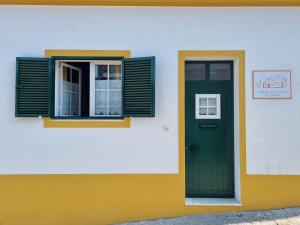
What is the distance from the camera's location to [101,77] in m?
5.71

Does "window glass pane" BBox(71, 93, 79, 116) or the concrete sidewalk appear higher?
"window glass pane" BBox(71, 93, 79, 116)

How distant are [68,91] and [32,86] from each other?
698 millimetres

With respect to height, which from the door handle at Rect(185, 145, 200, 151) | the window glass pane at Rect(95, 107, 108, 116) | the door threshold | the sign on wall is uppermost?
the sign on wall

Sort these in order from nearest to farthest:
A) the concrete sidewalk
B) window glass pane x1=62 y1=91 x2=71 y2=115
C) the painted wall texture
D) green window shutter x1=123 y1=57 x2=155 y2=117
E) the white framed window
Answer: the concrete sidewalk → green window shutter x1=123 y1=57 x2=155 y2=117 → the painted wall texture → the white framed window → window glass pane x1=62 y1=91 x2=71 y2=115

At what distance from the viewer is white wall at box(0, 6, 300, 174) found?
543 centimetres

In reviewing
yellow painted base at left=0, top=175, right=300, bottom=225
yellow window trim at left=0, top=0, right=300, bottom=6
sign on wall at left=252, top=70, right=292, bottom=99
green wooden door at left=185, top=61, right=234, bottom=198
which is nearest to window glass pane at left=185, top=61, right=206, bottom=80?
green wooden door at left=185, top=61, right=234, bottom=198

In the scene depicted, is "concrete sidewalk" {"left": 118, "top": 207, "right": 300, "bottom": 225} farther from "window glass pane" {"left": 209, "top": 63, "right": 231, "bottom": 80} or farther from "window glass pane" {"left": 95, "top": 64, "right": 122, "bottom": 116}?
"window glass pane" {"left": 209, "top": 63, "right": 231, "bottom": 80}

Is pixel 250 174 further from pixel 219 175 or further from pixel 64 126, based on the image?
pixel 64 126

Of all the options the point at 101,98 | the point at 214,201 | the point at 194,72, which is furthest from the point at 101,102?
the point at 214,201

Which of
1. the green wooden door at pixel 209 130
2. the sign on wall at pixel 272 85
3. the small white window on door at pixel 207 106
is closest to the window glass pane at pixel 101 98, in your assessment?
the green wooden door at pixel 209 130

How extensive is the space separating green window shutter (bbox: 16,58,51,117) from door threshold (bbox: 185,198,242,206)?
9.68 feet

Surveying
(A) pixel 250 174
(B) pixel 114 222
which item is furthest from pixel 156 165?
(A) pixel 250 174

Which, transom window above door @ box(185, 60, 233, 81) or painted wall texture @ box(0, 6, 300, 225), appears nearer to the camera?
painted wall texture @ box(0, 6, 300, 225)

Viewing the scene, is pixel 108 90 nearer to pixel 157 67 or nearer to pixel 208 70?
pixel 157 67
